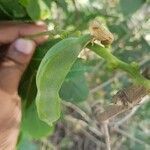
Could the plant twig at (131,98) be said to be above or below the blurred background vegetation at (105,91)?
above

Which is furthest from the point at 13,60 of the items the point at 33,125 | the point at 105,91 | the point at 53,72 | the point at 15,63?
the point at 105,91

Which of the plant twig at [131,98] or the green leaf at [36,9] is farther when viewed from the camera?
the green leaf at [36,9]

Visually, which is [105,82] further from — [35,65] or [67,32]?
[67,32]

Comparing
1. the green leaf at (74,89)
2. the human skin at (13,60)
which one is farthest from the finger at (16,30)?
the green leaf at (74,89)

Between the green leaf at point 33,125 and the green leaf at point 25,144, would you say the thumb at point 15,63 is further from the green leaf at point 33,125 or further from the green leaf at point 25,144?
the green leaf at point 25,144

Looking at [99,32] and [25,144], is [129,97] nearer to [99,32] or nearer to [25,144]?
[99,32]

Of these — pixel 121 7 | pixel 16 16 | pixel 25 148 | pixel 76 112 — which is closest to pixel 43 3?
pixel 16 16

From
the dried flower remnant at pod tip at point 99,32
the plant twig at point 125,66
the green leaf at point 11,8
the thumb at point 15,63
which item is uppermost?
the dried flower remnant at pod tip at point 99,32
